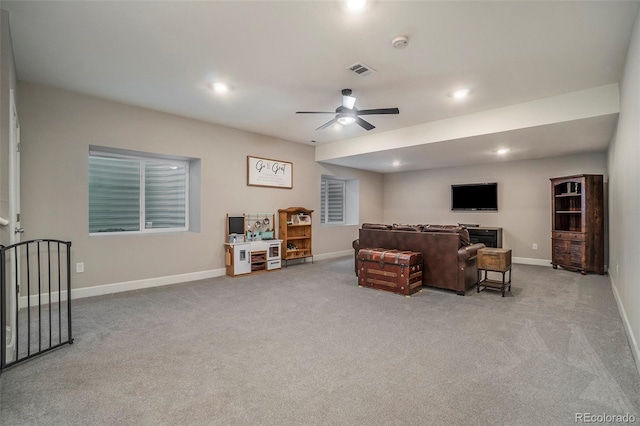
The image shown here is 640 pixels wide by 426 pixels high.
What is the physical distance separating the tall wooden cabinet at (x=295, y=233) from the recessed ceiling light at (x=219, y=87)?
113 inches

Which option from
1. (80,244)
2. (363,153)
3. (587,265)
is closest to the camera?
(80,244)

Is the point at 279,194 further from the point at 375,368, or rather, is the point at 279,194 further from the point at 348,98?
the point at 375,368

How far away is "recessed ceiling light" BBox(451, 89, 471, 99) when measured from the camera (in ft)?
12.2

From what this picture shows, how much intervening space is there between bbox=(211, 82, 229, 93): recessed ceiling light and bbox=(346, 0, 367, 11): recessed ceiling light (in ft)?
6.41

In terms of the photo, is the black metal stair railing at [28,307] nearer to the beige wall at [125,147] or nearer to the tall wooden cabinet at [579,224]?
the beige wall at [125,147]

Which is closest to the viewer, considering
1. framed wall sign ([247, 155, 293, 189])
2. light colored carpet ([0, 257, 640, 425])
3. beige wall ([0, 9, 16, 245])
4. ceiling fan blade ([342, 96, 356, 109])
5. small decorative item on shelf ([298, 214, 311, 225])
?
light colored carpet ([0, 257, 640, 425])

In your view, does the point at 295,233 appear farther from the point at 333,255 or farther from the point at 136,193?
the point at 136,193

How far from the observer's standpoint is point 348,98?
372 centimetres

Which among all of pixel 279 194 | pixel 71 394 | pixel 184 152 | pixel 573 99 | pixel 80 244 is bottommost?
pixel 71 394

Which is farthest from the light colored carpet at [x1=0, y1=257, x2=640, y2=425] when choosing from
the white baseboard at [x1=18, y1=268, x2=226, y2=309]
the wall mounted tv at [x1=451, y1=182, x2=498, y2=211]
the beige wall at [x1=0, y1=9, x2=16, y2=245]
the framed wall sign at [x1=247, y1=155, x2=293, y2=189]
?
the wall mounted tv at [x1=451, y1=182, x2=498, y2=211]

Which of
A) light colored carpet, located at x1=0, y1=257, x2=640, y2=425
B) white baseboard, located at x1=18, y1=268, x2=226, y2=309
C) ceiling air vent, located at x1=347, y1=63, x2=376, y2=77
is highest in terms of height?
ceiling air vent, located at x1=347, y1=63, x2=376, y2=77

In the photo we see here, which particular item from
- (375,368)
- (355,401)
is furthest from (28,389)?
(375,368)

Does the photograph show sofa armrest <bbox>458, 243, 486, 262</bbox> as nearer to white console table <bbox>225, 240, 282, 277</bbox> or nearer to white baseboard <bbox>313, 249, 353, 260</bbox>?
white console table <bbox>225, 240, 282, 277</bbox>

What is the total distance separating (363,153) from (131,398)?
5.25 m
